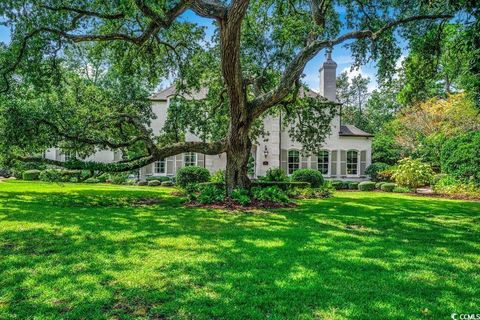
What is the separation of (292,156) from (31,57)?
52.5 ft

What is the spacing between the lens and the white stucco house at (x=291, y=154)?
21688 mm

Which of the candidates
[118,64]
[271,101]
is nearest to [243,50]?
[271,101]

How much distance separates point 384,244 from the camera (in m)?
5.27

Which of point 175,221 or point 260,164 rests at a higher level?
point 260,164

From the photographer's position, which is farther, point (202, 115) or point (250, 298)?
point (202, 115)

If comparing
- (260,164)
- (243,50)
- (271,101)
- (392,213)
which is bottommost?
(392,213)

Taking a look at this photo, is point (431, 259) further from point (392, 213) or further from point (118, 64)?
point (118, 64)

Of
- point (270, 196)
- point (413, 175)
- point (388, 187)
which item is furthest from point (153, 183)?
point (413, 175)

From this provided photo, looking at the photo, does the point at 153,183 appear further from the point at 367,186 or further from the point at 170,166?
the point at 367,186

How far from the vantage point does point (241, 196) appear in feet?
34.1

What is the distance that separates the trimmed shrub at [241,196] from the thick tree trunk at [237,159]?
0.38m

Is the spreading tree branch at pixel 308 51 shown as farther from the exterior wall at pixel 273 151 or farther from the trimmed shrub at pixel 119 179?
the trimmed shrub at pixel 119 179

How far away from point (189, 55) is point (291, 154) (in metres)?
11.3

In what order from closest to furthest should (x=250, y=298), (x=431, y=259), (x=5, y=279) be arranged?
1. (x=250, y=298)
2. (x=5, y=279)
3. (x=431, y=259)
